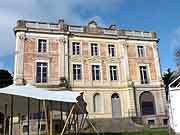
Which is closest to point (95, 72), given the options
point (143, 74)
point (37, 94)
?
point (143, 74)

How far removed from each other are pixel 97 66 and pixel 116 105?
4.94 m

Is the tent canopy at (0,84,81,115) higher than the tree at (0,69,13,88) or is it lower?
lower

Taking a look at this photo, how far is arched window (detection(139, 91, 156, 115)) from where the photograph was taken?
25578 millimetres

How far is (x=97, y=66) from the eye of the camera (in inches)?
1021

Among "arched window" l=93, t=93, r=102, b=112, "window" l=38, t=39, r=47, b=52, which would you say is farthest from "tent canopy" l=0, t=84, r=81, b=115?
"window" l=38, t=39, r=47, b=52

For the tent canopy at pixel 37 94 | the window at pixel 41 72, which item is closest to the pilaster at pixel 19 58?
the window at pixel 41 72

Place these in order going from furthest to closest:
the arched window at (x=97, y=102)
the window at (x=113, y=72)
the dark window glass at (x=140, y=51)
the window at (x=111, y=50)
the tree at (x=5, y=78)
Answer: the tree at (x=5, y=78), the dark window glass at (x=140, y=51), the window at (x=111, y=50), the window at (x=113, y=72), the arched window at (x=97, y=102)

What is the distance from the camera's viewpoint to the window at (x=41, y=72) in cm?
2344

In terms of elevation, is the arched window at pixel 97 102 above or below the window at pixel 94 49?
below

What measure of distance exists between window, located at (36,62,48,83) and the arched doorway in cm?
794

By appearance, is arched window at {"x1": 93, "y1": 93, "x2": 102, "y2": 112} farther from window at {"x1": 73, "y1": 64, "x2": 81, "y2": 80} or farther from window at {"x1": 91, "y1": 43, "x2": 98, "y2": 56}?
window at {"x1": 91, "y1": 43, "x2": 98, "y2": 56}

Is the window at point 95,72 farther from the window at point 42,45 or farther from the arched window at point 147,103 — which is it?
the window at point 42,45

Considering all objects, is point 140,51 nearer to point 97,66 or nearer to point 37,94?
point 97,66

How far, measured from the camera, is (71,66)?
81.2ft
